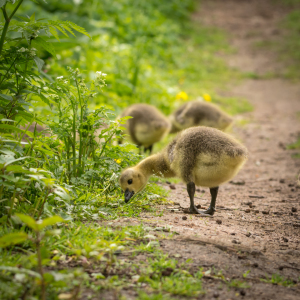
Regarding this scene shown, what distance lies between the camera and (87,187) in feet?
13.4

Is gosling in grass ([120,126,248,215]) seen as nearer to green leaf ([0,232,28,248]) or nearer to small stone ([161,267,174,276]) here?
small stone ([161,267,174,276])

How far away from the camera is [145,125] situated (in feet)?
23.2

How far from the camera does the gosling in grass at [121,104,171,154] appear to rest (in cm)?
706

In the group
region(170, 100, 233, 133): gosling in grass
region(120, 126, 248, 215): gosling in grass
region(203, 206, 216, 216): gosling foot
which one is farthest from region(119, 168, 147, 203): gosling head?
region(170, 100, 233, 133): gosling in grass

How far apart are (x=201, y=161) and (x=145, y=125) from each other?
3.02m

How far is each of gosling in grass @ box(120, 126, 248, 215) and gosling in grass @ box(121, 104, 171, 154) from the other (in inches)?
100

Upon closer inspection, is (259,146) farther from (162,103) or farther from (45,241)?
(45,241)

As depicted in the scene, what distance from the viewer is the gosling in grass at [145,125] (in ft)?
23.2

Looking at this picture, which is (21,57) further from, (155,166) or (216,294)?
(216,294)

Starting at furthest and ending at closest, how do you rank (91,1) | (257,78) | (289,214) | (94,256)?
(257,78) < (91,1) < (289,214) < (94,256)

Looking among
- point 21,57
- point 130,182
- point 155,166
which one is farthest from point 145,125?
point 21,57

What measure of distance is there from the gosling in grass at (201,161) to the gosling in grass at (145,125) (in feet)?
8.34

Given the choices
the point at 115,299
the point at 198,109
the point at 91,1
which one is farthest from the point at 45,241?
the point at 91,1

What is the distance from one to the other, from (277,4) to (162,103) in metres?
18.5
